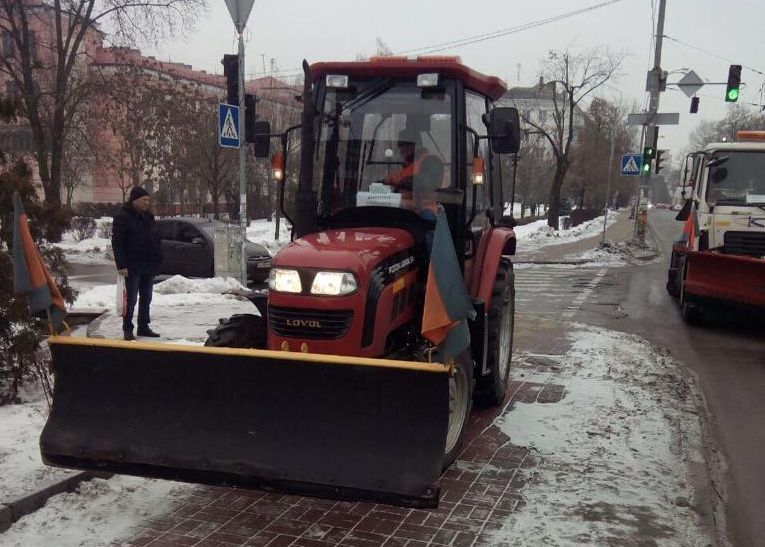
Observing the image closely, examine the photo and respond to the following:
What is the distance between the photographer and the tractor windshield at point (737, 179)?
10.8 meters

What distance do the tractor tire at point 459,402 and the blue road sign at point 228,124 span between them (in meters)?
7.55

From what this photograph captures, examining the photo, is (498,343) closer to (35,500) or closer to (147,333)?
(35,500)

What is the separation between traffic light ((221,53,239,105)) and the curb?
309 inches

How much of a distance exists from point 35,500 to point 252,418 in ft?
4.95

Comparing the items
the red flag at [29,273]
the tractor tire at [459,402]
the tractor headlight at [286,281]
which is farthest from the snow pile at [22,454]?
the tractor tire at [459,402]

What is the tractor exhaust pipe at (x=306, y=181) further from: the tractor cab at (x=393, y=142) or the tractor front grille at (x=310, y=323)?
the tractor front grille at (x=310, y=323)

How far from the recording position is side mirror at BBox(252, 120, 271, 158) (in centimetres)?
556

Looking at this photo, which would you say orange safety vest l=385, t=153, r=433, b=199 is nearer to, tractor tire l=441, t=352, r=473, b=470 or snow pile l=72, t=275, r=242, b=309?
tractor tire l=441, t=352, r=473, b=470

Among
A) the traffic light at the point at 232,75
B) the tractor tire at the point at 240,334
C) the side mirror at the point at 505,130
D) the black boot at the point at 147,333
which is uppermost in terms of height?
the traffic light at the point at 232,75

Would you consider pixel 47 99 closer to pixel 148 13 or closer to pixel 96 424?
pixel 148 13

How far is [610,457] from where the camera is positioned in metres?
5.16

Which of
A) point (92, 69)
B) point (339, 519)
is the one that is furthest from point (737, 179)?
point (92, 69)

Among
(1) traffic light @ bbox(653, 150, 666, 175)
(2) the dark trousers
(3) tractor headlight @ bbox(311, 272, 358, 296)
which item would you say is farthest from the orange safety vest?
(1) traffic light @ bbox(653, 150, 666, 175)

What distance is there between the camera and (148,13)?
A: 20812 mm
